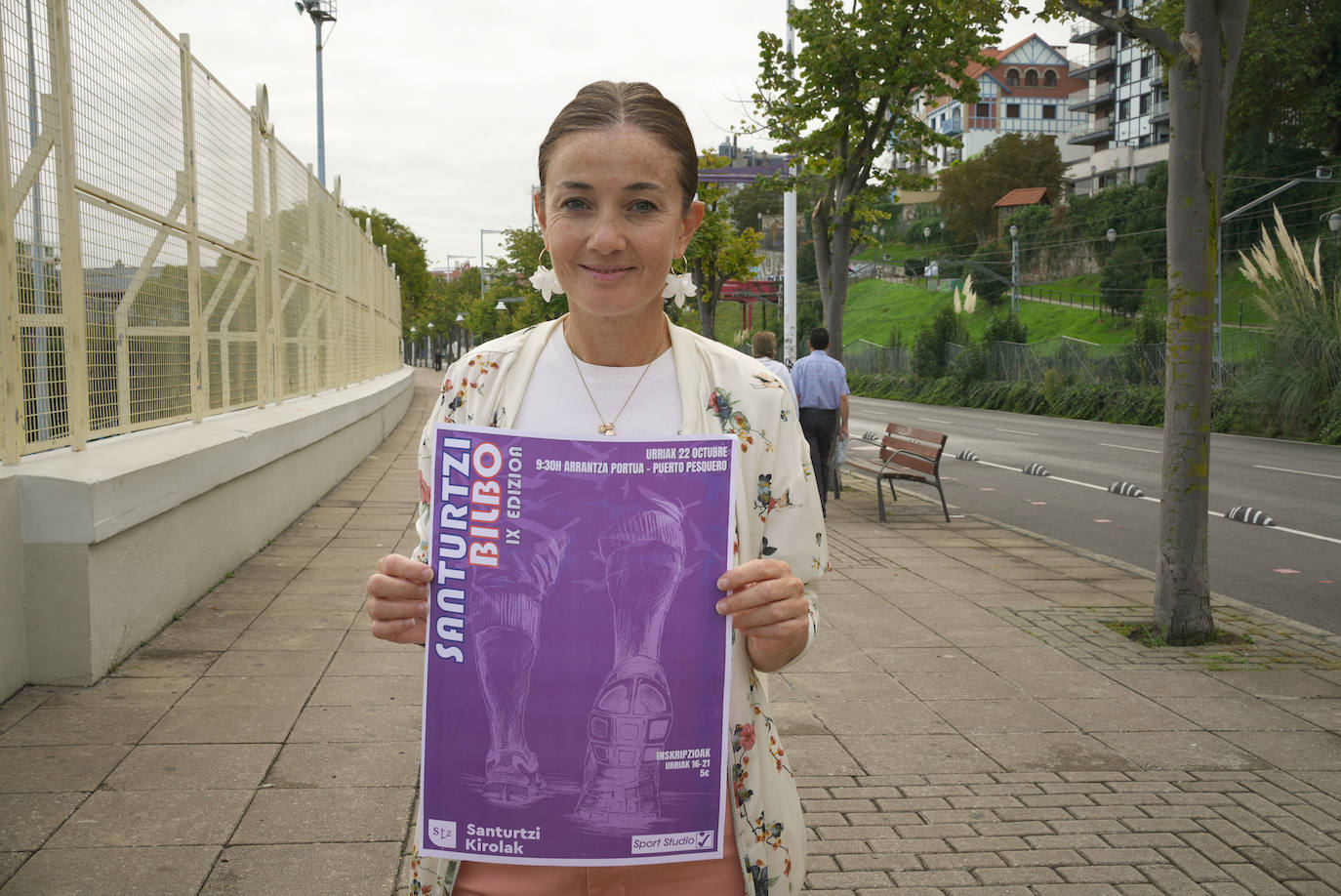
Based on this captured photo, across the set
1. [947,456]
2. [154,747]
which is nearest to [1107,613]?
[154,747]

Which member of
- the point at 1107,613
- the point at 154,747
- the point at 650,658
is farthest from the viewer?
the point at 1107,613

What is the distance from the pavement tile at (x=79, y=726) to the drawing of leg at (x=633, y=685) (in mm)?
3373

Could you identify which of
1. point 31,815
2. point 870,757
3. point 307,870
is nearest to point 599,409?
point 307,870

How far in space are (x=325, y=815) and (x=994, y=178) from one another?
299 ft

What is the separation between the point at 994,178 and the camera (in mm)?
88875

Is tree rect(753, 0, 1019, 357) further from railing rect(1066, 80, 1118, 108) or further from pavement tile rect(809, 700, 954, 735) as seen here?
railing rect(1066, 80, 1118, 108)

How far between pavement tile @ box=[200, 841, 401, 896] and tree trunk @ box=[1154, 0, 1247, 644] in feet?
15.6

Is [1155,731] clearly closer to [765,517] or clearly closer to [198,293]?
[765,517]

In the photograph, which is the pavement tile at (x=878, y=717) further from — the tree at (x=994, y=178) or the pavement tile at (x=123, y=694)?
the tree at (x=994, y=178)

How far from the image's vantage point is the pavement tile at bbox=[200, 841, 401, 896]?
330 cm

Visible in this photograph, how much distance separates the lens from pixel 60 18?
5332 millimetres

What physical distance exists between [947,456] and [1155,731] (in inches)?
600

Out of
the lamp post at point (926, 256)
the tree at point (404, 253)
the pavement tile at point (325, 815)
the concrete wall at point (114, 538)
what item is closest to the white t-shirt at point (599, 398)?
the pavement tile at point (325, 815)

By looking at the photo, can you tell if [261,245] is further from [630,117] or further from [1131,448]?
[1131,448]
